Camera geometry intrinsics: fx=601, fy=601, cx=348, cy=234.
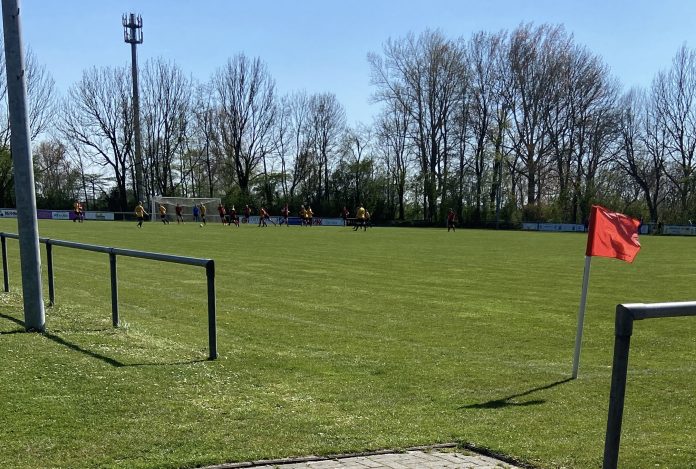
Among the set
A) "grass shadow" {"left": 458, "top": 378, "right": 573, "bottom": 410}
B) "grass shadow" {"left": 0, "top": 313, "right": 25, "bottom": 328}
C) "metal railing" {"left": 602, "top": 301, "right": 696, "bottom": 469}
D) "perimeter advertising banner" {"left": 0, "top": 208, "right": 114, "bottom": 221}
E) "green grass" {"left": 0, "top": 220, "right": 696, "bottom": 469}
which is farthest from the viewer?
"perimeter advertising banner" {"left": 0, "top": 208, "right": 114, "bottom": 221}

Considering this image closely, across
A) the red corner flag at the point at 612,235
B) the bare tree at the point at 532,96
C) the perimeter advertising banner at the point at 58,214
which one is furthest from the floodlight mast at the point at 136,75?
the red corner flag at the point at 612,235

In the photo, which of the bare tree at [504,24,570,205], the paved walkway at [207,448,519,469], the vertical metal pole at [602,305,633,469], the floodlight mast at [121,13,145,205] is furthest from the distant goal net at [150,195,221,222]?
the vertical metal pole at [602,305,633,469]

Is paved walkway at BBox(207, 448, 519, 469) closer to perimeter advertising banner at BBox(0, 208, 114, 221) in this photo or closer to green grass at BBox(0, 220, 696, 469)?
green grass at BBox(0, 220, 696, 469)

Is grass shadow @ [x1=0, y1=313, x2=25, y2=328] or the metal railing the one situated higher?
the metal railing

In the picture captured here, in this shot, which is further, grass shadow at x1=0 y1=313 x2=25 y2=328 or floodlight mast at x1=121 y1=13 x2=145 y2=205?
floodlight mast at x1=121 y1=13 x2=145 y2=205

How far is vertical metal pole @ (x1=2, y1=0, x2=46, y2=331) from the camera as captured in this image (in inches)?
290

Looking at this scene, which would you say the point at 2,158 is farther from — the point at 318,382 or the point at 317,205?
the point at 318,382

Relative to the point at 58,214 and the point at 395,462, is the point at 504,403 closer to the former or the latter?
the point at 395,462

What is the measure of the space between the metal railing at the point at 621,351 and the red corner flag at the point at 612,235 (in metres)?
3.61

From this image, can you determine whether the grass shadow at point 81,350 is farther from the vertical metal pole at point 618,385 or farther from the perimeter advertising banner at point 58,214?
the perimeter advertising banner at point 58,214

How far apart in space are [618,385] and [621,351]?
0.55ft

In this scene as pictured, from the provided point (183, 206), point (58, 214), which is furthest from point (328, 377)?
point (58, 214)

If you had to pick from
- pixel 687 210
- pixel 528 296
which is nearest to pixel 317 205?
pixel 687 210

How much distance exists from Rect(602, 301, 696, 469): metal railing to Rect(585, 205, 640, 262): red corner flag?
3614 mm
